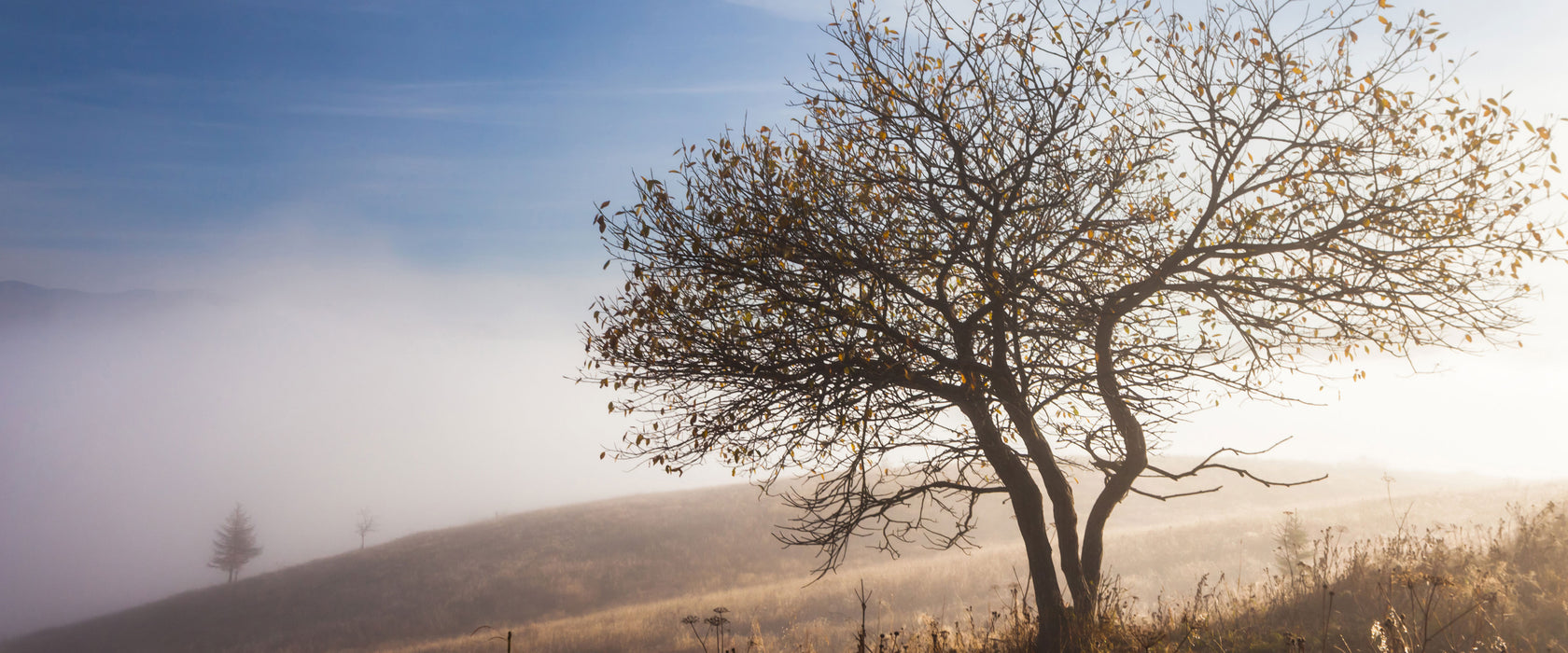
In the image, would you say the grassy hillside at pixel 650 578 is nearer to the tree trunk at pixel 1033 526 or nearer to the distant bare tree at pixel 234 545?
the tree trunk at pixel 1033 526

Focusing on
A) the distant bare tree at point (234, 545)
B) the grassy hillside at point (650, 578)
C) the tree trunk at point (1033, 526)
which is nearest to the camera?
the tree trunk at point (1033, 526)

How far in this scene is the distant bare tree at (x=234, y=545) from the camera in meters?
68.3

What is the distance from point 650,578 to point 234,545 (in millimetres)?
61080

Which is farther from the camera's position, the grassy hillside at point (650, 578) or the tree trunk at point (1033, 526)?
the grassy hillside at point (650, 578)

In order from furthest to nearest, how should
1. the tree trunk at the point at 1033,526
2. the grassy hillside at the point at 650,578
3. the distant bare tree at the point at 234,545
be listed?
1. the distant bare tree at the point at 234,545
2. the grassy hillside at the point at 650,578
3. the tree trunk at the point at 1033,526

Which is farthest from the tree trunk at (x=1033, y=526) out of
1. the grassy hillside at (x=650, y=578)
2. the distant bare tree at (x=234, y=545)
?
the distant bare tree at (x=234, y=545)

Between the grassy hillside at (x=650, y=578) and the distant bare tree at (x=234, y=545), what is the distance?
21374 millimetres

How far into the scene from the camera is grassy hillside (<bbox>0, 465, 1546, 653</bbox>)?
23.9 meters

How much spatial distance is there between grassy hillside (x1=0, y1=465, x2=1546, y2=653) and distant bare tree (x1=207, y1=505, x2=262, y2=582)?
2137cm

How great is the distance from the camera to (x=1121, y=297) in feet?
24.4

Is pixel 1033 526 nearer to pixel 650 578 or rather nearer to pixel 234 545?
pixel 650 578

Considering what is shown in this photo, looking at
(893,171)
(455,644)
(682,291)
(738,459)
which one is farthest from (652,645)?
(893,171)

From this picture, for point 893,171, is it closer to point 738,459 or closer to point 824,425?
point 824,425

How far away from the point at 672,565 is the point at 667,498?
56.3 ft
